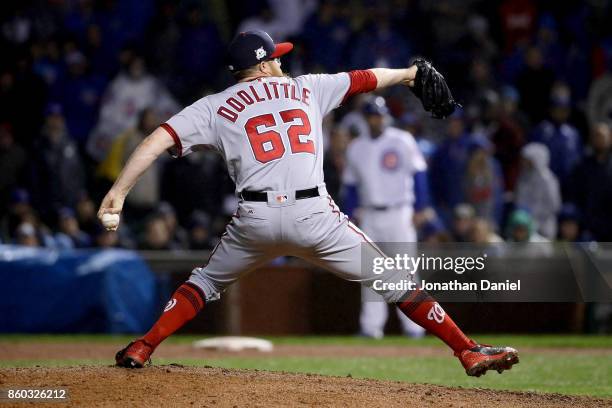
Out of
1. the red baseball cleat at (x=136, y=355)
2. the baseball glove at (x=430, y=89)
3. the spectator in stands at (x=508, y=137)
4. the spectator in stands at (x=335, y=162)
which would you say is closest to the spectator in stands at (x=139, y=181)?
the spectator in stands at (x=335, y=162)

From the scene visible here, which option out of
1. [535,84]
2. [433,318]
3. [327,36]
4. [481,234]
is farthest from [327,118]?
[433,318]

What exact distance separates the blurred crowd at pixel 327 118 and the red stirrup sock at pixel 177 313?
245 inches

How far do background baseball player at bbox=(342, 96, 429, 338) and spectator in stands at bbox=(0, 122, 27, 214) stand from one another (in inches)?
183

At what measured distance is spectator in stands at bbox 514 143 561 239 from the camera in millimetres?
13680

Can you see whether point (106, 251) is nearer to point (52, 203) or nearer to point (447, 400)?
point (52, 203)

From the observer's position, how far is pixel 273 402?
6.05 metres

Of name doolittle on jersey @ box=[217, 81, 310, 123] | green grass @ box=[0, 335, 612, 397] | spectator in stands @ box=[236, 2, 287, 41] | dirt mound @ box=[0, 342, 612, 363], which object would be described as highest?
spectator in stands @ box=[236, 2, 287, 41]

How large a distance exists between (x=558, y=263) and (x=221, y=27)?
675 cm

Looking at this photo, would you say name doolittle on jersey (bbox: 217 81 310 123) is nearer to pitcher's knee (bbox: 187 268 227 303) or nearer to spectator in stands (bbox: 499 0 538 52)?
pitcher's knee (bbox: 187 268 227 303)

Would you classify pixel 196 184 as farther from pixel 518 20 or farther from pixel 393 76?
pixel 393 76

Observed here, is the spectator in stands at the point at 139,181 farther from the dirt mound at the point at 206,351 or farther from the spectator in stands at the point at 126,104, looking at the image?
the dirt mound at the point at 206,351

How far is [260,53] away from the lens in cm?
686

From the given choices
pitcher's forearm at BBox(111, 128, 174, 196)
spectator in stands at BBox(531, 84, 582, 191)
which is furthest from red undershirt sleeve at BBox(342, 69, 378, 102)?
spectator in stands at BBox(531, 84, 582, 191)

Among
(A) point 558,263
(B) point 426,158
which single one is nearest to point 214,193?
(B) point 426,158
